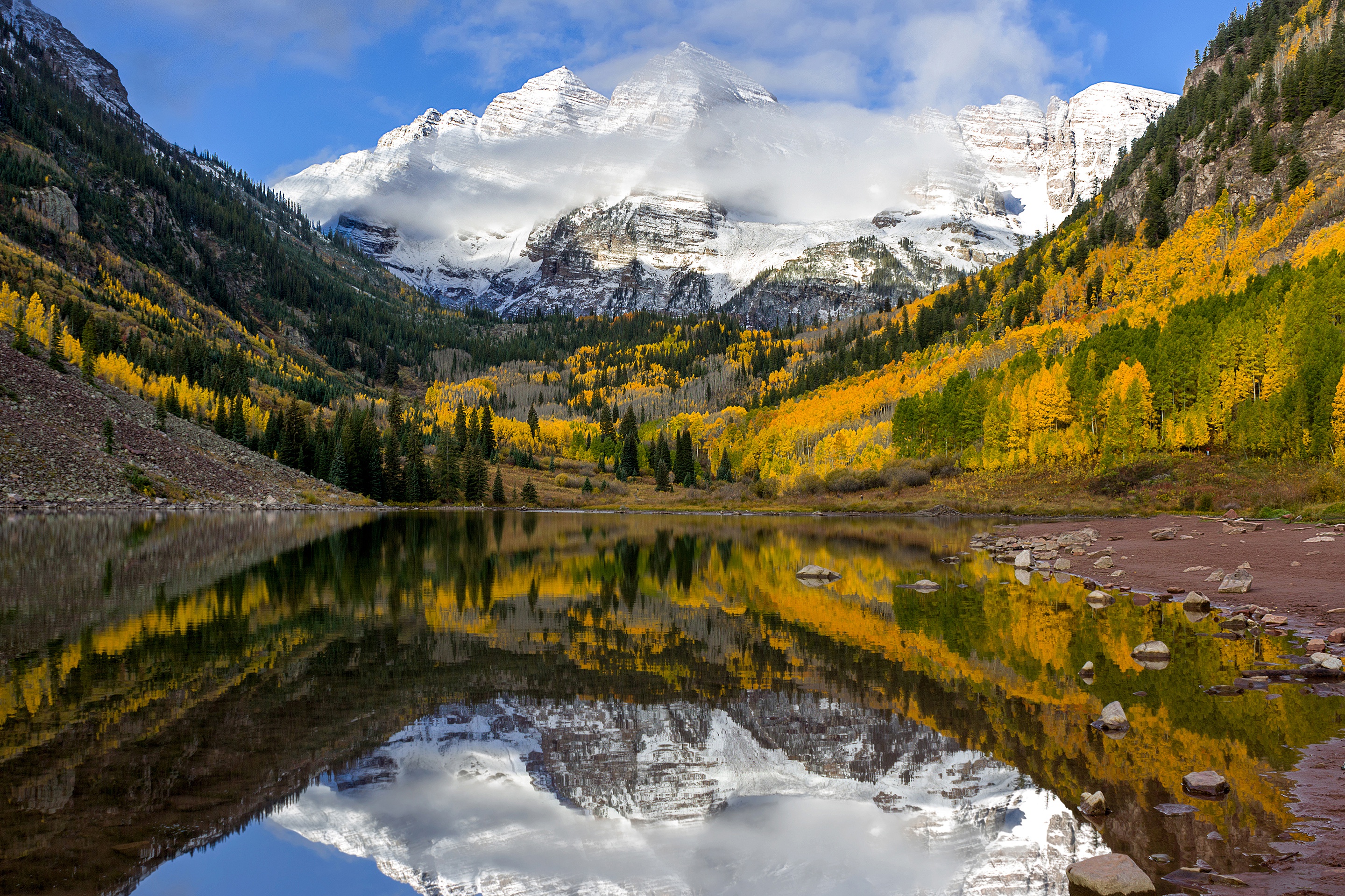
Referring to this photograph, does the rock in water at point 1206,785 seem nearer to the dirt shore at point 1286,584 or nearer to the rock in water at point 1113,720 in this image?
the dirt shore at point 1286,584

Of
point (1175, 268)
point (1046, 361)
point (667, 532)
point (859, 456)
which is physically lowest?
point (667, 532)

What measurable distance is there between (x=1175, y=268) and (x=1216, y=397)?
52446 millimetres

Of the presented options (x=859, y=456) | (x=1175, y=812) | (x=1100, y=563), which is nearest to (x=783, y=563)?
(x=1100, y=563)

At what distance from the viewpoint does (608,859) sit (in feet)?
27.8

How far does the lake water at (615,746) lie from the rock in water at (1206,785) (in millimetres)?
199

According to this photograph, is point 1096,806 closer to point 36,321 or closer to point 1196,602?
point 1196,602

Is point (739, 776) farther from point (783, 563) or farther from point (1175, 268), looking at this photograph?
point (1175, 268)

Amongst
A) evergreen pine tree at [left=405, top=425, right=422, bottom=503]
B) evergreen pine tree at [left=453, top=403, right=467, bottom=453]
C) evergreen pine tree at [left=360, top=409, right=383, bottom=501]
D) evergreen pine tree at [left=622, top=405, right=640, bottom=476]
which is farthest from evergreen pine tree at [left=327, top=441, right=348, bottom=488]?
evergreen pine tree at [left=622, top=405, right=640, bottom=476]

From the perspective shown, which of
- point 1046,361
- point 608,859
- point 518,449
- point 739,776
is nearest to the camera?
point 608,859

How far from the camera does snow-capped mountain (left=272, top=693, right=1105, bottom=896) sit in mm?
8133

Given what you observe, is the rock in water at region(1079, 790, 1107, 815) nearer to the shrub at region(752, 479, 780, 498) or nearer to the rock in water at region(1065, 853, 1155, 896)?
the rock in water at region(1065, 853, 1155, 896)

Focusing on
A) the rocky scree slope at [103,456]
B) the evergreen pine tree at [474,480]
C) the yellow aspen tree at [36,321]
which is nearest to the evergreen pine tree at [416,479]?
the evergreen pine tree at [474,480]

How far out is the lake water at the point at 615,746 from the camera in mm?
8227

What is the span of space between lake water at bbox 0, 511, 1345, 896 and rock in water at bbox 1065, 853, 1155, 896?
0.82 feet
